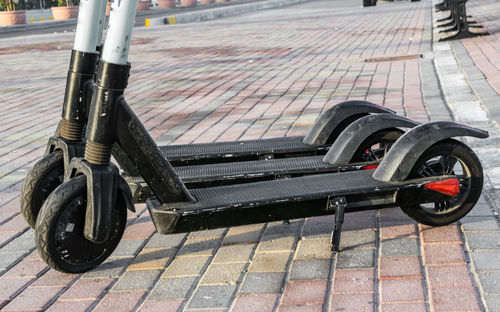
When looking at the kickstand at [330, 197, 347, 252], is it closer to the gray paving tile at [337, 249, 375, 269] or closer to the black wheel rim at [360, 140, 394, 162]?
the gray paving tile at [337, 249, 375, 269]

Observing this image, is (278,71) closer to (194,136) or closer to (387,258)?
(194,136)

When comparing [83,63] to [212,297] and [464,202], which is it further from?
[464,202]

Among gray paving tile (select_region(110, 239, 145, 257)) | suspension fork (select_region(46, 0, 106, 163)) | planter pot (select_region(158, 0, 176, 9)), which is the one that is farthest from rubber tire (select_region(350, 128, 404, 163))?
planter pot (select_region(158, 0, 176, 9))

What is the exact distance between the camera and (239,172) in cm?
379

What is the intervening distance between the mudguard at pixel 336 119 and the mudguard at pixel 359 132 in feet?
1.18

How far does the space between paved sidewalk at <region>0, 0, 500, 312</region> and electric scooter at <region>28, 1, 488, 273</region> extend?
0.57 ft

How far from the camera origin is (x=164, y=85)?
9.35m

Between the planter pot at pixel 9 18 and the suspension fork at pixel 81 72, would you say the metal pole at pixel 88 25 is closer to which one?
the suspension fork at pixel 81 72

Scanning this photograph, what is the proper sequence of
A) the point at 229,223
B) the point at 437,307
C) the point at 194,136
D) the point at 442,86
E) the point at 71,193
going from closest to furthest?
the point at 437,307 < the point at 71,193 < the point at 229,223 < the point at 194,136 < the point at 442,86

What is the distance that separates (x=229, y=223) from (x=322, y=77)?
604 cm

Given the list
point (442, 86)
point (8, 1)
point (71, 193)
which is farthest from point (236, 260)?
point (8, 1)

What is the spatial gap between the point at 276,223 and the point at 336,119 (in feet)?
2.67

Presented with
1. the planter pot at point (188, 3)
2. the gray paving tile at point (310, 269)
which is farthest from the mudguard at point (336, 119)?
the planter pot at point (188, 3)

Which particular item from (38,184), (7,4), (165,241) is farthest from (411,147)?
(7,4)
